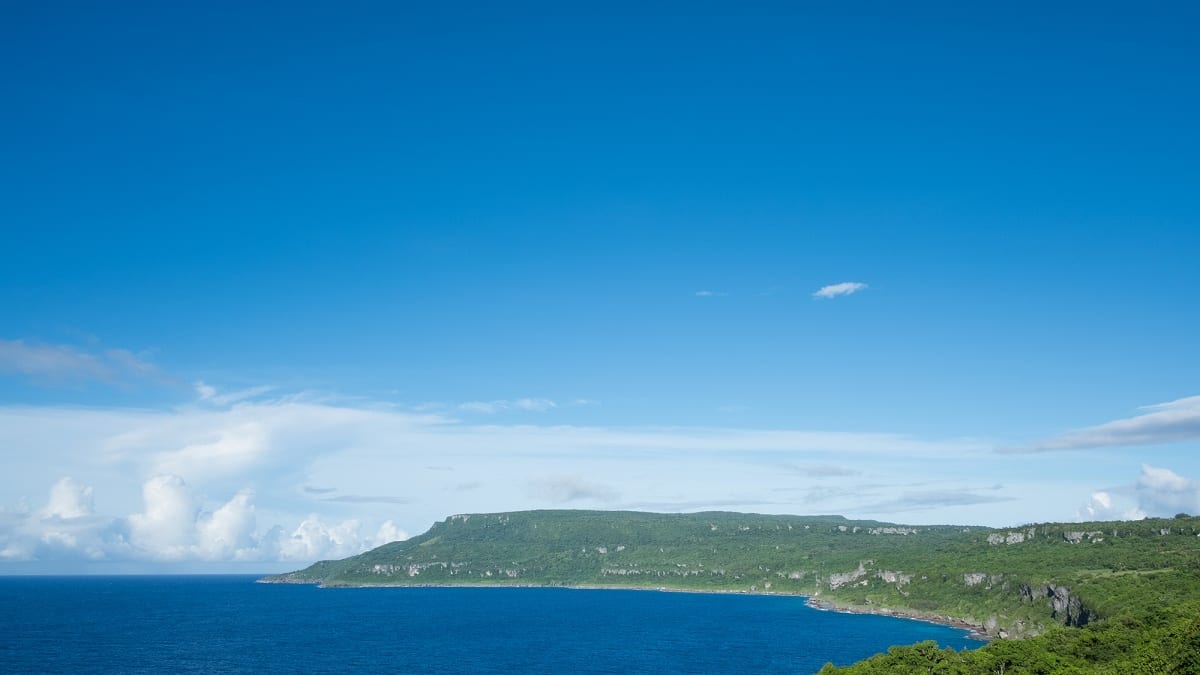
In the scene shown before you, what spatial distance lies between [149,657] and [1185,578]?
21449 cm

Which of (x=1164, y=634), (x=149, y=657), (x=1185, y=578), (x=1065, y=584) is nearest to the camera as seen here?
(x=1164, y=634)

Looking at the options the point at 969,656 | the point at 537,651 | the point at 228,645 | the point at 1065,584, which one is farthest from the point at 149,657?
the point at 1065,584

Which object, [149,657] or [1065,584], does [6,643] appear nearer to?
[149,657]

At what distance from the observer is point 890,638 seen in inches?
7662

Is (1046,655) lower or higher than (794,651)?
higher

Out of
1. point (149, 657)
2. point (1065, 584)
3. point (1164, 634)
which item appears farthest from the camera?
point (1065, 584)

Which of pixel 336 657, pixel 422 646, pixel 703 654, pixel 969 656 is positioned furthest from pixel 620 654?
pixel 969 656

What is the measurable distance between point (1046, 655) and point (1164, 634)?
1423 centimetres

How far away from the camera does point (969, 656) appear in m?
99.5

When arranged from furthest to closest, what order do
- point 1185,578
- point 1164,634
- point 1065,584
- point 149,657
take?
point 1065,584 < point 149,657 < point 1185,578 < point 1164,634

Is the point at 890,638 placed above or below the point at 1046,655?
below

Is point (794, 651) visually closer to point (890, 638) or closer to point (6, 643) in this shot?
point (890, 638)

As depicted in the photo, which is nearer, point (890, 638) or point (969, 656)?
point (969, 656)

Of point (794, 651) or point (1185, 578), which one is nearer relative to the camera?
point (1185, 578)
